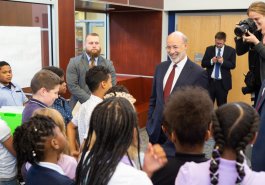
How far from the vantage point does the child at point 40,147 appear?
1.38m

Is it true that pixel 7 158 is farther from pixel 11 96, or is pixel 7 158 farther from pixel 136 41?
pixel 136 41

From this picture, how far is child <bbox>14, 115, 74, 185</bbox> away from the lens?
54.2 inches

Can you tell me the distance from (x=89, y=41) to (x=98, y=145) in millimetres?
2458

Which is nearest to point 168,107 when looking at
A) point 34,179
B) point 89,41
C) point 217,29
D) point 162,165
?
point 162,165

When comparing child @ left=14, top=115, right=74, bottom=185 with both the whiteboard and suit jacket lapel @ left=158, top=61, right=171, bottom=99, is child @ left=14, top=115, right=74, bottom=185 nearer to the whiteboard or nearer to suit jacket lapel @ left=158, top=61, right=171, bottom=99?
suit jacket lapel @ left=158, top=61, right=171, bottom=99

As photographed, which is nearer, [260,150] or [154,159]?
[154,159]

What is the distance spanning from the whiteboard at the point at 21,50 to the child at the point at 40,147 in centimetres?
208

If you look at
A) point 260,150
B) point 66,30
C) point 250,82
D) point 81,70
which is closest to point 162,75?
point 250,82

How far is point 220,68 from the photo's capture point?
15.9ft

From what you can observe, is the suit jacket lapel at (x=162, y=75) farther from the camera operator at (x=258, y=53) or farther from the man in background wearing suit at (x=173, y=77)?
the camera operator at (x=258, y=53)

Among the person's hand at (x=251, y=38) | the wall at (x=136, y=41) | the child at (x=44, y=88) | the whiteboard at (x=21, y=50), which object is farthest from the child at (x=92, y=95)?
the wall at (x=136, y=41)

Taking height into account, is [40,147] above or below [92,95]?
below

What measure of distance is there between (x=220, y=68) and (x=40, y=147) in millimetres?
3824

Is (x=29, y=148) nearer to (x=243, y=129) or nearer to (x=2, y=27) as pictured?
(x=243, y=129)
